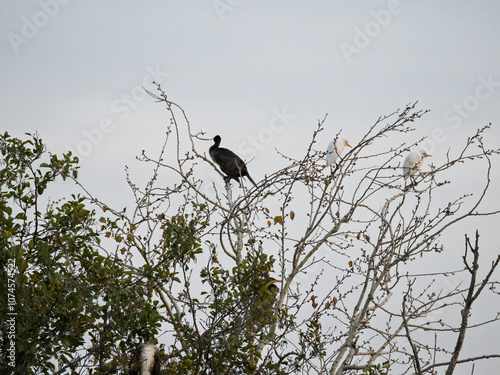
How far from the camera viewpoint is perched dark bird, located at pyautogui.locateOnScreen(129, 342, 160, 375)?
2988 millimetres

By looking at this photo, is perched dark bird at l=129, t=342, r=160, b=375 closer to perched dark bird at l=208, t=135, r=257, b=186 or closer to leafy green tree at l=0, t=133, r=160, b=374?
leafy green tree at l=0, t=133, r=160, b=374

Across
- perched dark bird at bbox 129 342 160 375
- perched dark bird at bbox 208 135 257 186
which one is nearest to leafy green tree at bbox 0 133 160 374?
perched dark bird at bbox 129 342 160 375

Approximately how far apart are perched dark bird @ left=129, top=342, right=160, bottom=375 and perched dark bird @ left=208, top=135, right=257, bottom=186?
4.93 meters

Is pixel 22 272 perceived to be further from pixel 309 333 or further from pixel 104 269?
pixel 309 333

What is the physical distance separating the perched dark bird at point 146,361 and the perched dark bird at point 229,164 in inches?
194

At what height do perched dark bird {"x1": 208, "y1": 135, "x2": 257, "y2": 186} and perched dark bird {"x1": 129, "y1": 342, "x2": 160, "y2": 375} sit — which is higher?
perched dark bird {"x1": 208, "y1": 135, "x2": 257, "y2": 186}

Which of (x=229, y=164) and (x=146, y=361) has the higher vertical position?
(x=229, y=164)

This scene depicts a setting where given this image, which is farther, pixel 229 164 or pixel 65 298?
pixel 229 164

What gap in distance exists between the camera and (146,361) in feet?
9.86

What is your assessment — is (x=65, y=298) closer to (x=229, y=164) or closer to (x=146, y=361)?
(x=146, y=361)

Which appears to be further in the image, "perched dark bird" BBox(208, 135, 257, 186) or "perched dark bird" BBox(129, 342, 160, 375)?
"perched dark bird" BBox(208, 135, 257, 186)

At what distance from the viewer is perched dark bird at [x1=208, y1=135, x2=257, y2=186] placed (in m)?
8.27

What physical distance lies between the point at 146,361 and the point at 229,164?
18.0 ft

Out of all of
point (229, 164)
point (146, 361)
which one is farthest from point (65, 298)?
point (229, 164)
